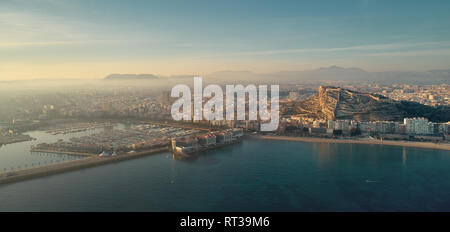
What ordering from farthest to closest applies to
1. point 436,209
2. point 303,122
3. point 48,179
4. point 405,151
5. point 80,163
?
point 303,122 < point 405,151 < point 80,163 < point 48,179 < point 436,209

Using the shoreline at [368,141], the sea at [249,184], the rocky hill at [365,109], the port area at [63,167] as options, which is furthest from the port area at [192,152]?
the rocky hill at [365,109]

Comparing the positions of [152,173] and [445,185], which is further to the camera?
[152,173]

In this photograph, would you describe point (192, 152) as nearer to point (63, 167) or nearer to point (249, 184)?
point (249, 184)

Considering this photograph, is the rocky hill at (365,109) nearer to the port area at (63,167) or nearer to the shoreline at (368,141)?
the shoreline at (368,141)

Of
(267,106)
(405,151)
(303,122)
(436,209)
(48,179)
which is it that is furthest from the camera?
(267,106)

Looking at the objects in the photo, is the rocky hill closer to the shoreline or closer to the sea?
the shoreline

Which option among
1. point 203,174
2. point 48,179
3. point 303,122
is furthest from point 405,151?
point 48,179

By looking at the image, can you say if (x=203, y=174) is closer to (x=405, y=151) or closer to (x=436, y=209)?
(x=436, y=209)

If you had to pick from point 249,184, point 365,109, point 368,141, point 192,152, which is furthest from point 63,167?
point 365,109
